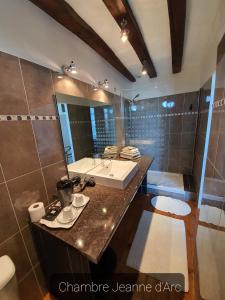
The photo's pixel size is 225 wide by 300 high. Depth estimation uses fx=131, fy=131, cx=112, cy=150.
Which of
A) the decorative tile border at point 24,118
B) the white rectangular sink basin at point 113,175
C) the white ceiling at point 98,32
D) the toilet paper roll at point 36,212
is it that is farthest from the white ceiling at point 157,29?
the toilet paper roll at point 36,212

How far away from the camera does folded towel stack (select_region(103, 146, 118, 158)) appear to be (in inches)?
82.4

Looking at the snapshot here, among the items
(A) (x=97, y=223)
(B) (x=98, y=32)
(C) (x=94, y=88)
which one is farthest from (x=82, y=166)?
(B) (x=98, y=32)

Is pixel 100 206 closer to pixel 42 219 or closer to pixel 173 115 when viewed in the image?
pixel 42 219

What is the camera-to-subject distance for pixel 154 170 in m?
A: 3.34

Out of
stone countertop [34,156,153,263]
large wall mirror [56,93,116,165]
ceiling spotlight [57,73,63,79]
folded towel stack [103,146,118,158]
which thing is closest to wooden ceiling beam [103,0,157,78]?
ceiling spotlight [57,73,63,79]

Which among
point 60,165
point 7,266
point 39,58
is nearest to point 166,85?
point 39,58

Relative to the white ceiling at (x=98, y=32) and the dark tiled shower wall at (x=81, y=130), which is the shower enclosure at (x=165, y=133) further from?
the dark tiled shower wall at (x=81, y=130)

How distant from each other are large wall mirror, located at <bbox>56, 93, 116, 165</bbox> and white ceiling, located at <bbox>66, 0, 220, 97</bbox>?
74cm

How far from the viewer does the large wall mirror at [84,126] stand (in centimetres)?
134

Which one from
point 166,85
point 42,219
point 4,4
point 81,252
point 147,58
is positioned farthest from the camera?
point 166,85

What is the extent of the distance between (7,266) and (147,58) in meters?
2.72

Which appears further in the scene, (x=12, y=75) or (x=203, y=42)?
(x=203, y=42)

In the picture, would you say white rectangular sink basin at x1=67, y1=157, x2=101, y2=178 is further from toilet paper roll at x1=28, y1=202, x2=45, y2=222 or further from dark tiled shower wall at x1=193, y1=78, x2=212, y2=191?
dark tiled shower wall at x1=193, y1=78, x2=212, y2=191

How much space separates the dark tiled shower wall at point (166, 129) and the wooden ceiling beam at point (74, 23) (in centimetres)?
129
